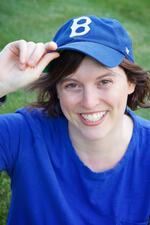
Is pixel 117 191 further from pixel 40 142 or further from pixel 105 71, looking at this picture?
pixel 105 71

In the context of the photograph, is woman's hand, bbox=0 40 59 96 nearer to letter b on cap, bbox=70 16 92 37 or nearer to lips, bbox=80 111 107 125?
letter b on cap, bbox=70 16 92 37

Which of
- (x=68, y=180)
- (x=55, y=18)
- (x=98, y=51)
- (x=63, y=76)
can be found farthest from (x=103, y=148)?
(x=55, y=18)

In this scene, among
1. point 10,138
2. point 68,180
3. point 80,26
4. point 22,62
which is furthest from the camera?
point 68,180

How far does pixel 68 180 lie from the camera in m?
2.75

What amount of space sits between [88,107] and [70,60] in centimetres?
24

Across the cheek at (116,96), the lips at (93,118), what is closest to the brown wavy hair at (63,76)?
the cheek at (116,96)

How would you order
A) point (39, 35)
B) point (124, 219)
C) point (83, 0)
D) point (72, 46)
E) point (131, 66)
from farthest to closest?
1. point (83, 0)
2. point (39, 35)
3. point (124, 219)
4. point (131, 66)
5. point (72, 46)

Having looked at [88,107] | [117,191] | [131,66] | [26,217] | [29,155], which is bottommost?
[26,217]

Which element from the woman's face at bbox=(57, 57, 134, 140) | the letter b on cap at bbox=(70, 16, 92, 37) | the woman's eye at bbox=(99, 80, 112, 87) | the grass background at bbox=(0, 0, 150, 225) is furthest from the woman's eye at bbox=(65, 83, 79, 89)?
the grass background at bbox=(0, 0, 150, 225)

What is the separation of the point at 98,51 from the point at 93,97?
22cm

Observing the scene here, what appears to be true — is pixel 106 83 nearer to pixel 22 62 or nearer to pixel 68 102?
pixel 68 102

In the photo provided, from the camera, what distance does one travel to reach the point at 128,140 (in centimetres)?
283

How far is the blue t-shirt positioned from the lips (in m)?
0.25

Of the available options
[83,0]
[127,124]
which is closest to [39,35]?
[83,0]
